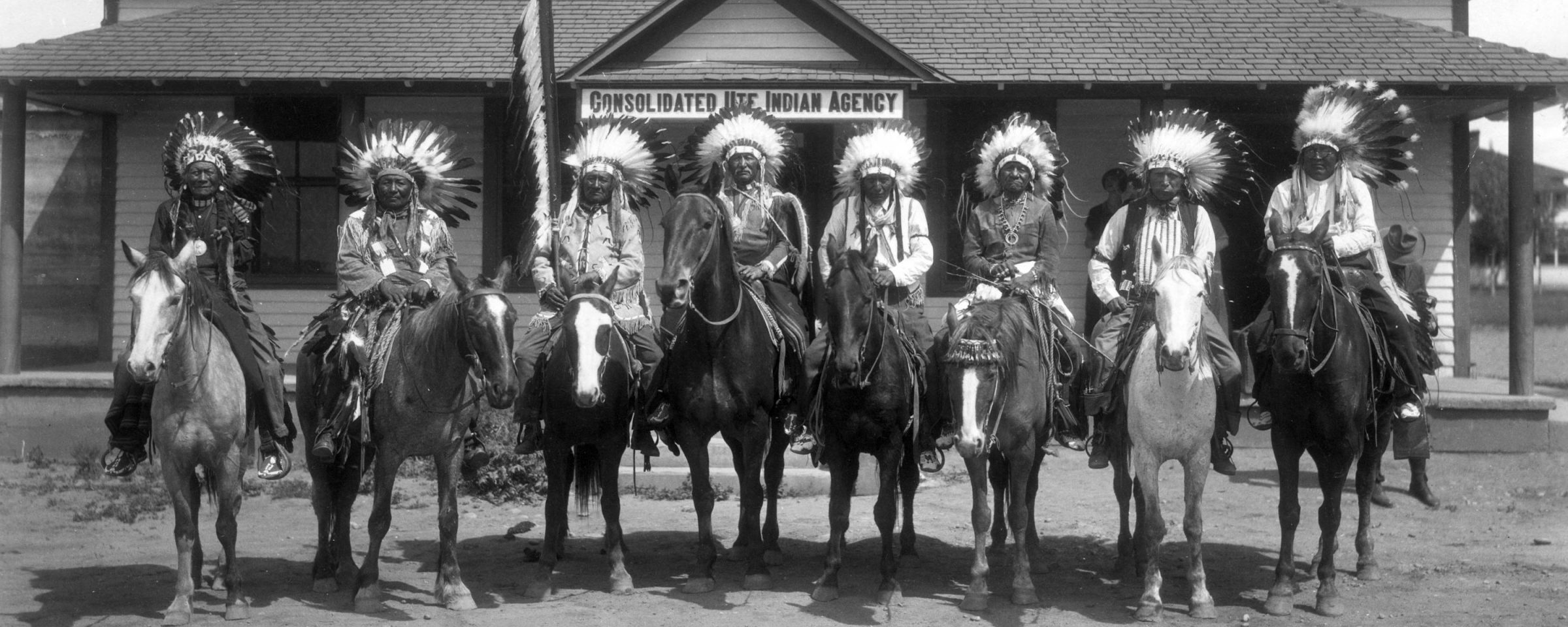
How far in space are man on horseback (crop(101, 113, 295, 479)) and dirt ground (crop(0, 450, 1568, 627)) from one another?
100 centimetres

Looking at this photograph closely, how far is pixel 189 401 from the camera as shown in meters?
7.29

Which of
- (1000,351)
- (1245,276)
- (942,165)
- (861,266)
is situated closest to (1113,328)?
(1000,351)

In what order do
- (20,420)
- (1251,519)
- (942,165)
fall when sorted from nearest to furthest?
(1251,519)
(20,420)
(942,165)

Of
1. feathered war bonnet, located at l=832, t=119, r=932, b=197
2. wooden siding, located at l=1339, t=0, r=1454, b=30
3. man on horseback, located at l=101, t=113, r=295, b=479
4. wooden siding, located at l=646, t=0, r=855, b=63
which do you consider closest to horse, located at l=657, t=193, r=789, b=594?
feathered war bonnet, located at l=832, t=119, r=932, b=197

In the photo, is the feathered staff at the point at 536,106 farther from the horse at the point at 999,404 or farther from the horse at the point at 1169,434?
the horse at the point at 1169,434

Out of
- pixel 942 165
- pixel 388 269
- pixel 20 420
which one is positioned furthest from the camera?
pixel 942 165

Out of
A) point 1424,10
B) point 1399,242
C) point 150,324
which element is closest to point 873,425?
point 150,324

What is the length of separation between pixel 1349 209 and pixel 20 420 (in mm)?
12952

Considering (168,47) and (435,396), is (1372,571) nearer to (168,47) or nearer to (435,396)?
(435,396)

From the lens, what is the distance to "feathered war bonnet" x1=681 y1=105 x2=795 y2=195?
8711mm

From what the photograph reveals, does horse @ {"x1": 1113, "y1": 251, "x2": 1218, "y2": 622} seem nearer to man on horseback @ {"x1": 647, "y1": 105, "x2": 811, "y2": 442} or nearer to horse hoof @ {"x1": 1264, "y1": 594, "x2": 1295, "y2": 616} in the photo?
horse hoof @ {"x1": 1264, "y1": 594, "x2": 1295, "y2": 616}

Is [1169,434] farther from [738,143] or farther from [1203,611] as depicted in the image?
[738,143]

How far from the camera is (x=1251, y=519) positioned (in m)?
10.6

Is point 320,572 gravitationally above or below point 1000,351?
below
